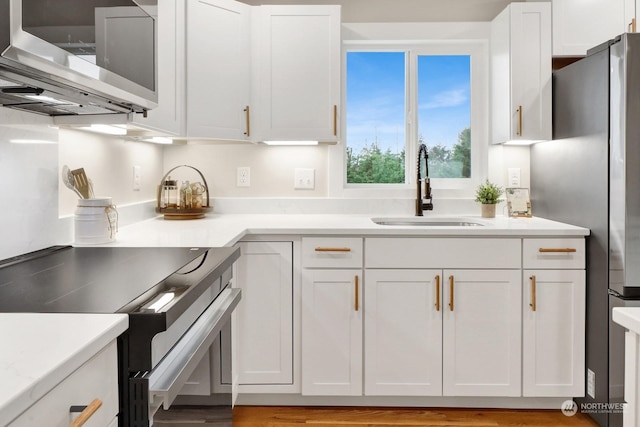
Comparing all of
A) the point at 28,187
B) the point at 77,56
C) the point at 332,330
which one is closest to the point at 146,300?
the point at 77,56

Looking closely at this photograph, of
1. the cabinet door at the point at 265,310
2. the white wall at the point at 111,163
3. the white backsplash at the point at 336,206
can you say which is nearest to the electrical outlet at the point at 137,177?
the white wall at the point at 111,163

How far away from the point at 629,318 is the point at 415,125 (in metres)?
2.19

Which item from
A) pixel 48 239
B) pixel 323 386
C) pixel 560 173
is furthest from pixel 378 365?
pixel 48 239

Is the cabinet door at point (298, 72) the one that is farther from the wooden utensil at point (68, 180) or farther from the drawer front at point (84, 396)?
the drawer front at point (84, 396)

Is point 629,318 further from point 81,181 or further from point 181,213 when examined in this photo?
point 181,213

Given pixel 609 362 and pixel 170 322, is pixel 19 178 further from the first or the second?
pixel 609 362

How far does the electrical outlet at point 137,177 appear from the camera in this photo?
2416mm

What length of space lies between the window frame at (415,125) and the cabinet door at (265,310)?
2.49ft

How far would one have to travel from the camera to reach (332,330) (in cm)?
221

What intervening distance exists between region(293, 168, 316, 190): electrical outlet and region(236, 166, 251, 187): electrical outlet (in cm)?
27

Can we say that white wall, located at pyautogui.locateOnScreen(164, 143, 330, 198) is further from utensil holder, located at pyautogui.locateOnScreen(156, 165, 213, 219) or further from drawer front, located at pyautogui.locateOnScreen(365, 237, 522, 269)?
drawer front, located at pyautogui.locateOnScreen(365, 237, 522, 269)

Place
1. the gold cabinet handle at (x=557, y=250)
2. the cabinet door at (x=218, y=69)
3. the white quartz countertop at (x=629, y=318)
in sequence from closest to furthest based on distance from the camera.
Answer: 1. the white quartz countertop at (x=629, y=318)
2. the gold cabinet handle at (x=557, y=250)
3. the cabinet door at (x=218, y=69)

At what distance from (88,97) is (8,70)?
328 mm

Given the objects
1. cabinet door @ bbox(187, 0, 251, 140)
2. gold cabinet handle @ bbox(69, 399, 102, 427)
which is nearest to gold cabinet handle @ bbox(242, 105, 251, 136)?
cabinet door @ bbox(187, 0, 251, 140)
